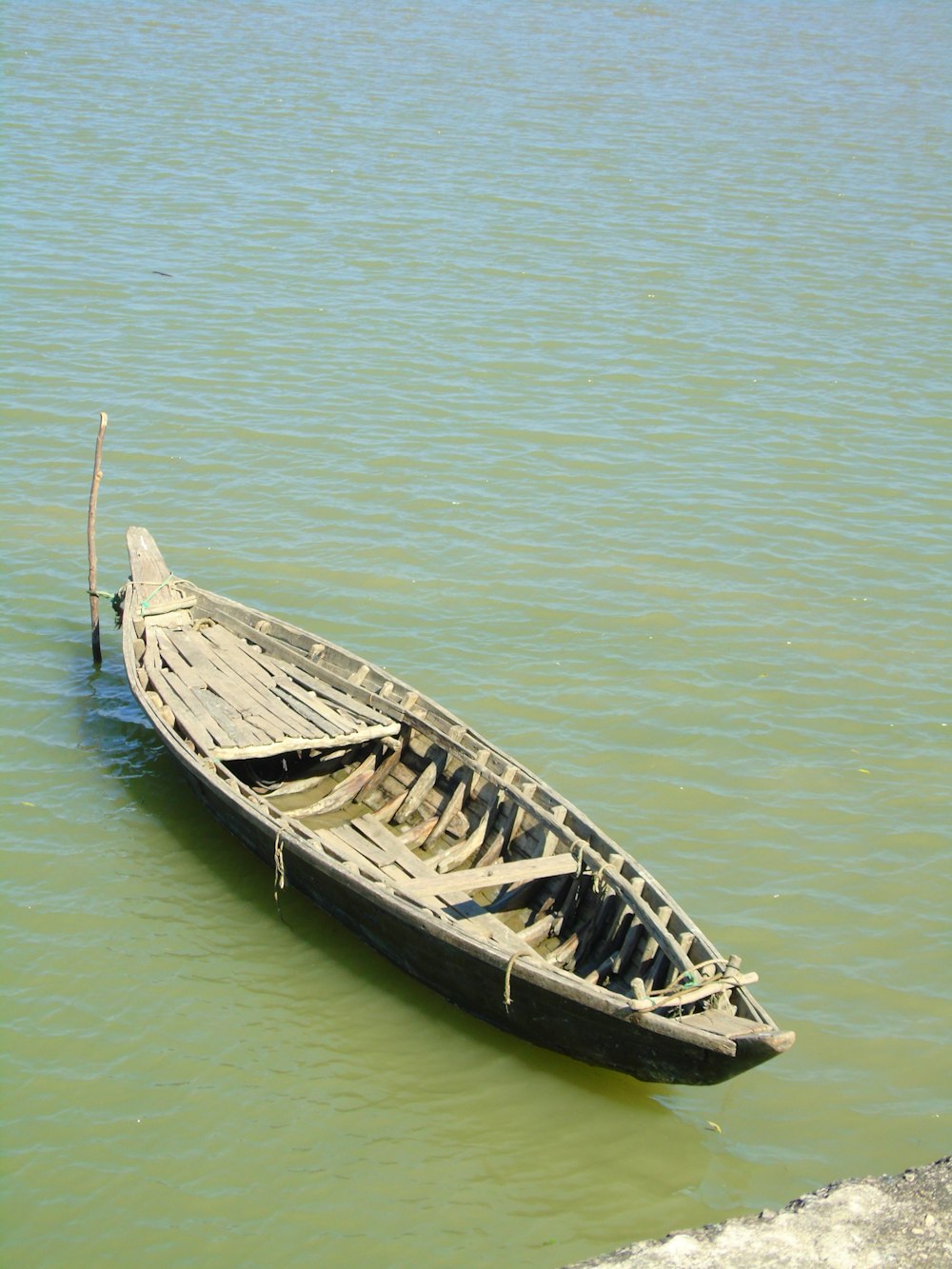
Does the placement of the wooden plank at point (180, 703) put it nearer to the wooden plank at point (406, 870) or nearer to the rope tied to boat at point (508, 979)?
the wooden plank at point (406, 870)

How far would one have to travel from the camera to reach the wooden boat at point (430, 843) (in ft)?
27.9

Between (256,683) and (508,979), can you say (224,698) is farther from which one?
(508,979)

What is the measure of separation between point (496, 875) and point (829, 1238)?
4.06 metres

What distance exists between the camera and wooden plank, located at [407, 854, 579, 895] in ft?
31.3

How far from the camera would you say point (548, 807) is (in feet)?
34.2

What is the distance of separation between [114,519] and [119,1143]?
28.8ft

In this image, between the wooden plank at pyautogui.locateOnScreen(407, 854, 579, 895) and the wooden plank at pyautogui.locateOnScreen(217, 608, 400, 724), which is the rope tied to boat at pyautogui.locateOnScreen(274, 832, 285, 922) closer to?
the wooden plank at pyautogui.locateOnScreen(407, 854, 579, 895)

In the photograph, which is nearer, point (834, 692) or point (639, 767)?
point (639, 767)

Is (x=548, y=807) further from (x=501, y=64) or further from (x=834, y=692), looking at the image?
(x=501, y=64)

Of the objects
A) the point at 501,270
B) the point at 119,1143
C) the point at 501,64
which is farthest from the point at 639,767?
the point at 501,64

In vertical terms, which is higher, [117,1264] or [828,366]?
[828,366]

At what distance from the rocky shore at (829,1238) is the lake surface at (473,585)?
2312 mm

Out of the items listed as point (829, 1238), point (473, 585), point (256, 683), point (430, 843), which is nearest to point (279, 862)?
point (430, 843)

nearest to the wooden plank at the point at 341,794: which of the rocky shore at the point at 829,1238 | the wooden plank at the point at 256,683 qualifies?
the wooden plank at the point at 256,683
